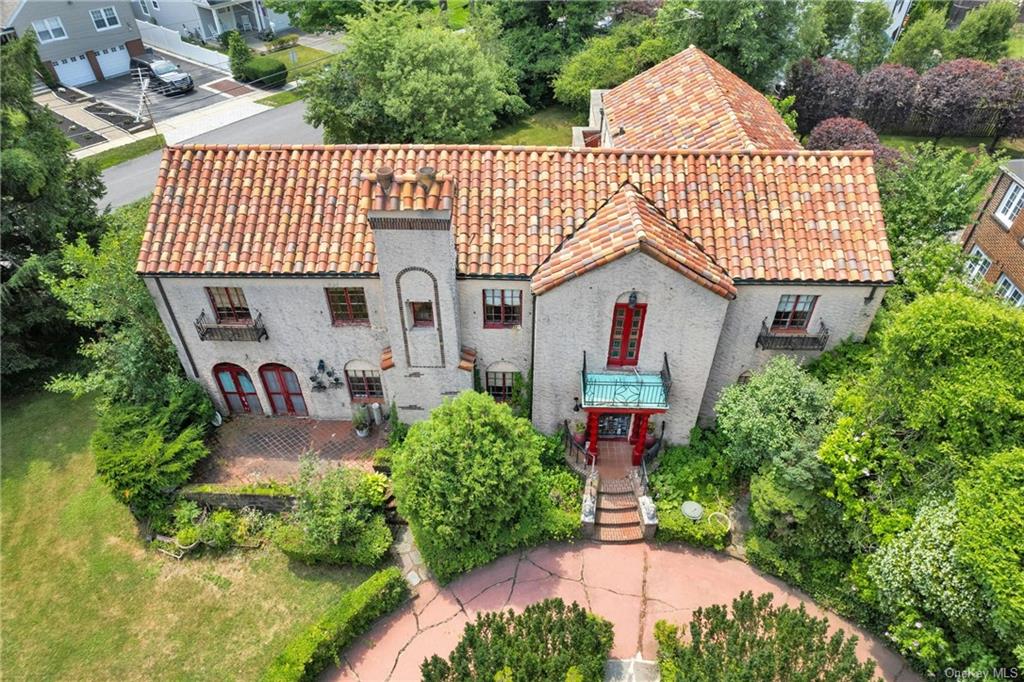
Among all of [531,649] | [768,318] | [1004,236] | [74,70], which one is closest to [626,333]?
[768,318]

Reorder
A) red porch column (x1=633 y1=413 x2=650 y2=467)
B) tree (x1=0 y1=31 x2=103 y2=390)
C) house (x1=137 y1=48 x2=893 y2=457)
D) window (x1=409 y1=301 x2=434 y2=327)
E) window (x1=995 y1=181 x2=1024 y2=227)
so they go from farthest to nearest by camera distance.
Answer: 1. window (x1=995 y1=181 x2=1024 y2=227)
2. tree (x1=0 y1=31 x2=103 y2=390)
3. red porch column (x1=633 y1=413 x2=650 y2=467)
4. window (x1=409 y1=301 x2=434 y2=327)
5. house (x1=137 y1=48 x2=893 y2=457)

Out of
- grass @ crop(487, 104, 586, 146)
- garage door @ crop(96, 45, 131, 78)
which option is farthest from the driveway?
grass @ crop(487, 104, 586, 146)

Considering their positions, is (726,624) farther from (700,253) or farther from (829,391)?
(700,253)

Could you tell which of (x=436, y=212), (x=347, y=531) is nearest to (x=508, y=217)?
(x=436, y=212)

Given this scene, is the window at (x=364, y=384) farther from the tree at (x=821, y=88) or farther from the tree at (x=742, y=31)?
the tree at (x=821, y=88)

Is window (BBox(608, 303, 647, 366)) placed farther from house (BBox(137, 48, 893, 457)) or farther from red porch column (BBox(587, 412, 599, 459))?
red porch column (BBox(587, 412, 599, 459))

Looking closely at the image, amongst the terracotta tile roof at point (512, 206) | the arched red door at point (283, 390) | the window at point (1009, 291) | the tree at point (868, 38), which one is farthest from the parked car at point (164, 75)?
the window at point (1009, 291)
